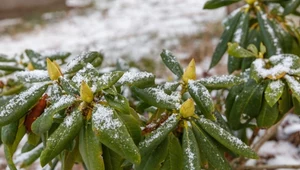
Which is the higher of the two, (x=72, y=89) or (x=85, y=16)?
(x=72, y=89)

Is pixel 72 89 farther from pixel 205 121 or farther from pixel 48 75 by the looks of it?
pixel 205 121

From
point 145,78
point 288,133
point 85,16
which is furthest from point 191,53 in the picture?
point 145,78

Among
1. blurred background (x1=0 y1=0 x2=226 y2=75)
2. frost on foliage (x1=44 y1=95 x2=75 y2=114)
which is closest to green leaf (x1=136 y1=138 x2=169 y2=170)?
frost on foliage (x1=44 y1=95 x2=75 y2=114)

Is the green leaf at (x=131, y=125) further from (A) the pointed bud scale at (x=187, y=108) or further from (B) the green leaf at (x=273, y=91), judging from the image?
(B) the green leaf at (x=273, y=91)

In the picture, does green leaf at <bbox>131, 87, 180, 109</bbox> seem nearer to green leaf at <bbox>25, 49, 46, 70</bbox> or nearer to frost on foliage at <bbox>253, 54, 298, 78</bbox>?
frost on foliage at <bbox>253, 54, 298, 78</bbox>

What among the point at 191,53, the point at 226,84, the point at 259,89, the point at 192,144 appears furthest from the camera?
the point at 191,53

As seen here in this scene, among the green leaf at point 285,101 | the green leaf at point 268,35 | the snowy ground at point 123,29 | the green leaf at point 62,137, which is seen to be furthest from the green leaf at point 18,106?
the snowy ground at point 123,29

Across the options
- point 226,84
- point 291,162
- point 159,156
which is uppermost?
point 226,84

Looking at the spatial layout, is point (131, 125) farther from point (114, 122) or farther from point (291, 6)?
point (291, 6)
